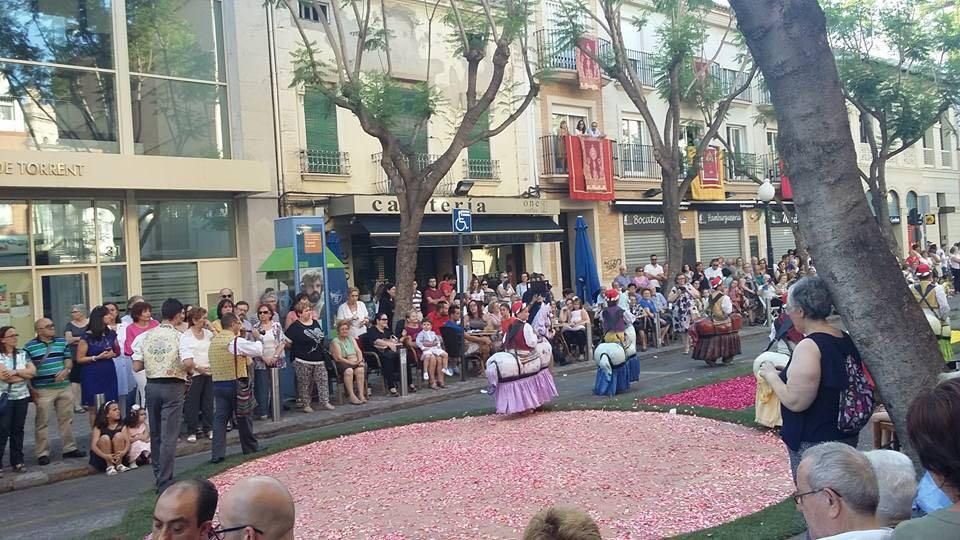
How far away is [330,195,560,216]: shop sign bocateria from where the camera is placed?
20.3m

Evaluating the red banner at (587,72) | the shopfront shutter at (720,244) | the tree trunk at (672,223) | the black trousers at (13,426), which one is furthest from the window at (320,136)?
the shopfront shutter at (720,244)

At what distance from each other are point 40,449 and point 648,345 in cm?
1337

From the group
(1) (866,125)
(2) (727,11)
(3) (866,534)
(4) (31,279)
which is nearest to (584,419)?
(3) (866,534)

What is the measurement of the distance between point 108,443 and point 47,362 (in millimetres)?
1268

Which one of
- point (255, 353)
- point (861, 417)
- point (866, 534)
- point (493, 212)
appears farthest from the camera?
point (493, 212)

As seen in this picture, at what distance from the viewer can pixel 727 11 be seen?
31.9m

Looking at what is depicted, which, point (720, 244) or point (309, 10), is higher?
point (309, 10)

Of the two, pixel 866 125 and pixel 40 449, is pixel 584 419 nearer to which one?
pixel 40 449

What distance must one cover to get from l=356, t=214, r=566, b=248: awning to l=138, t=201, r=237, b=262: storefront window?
3.11m

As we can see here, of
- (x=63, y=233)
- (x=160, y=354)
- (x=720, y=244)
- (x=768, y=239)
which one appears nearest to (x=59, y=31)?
(x=63, y=233)

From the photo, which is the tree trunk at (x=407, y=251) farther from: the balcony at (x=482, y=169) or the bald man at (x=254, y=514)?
the bald man at (x=254, y=514)

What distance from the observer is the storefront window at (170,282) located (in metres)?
17.9

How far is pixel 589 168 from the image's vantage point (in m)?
26.7

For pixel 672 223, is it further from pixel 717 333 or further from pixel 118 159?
Answer: pixel 118 159
